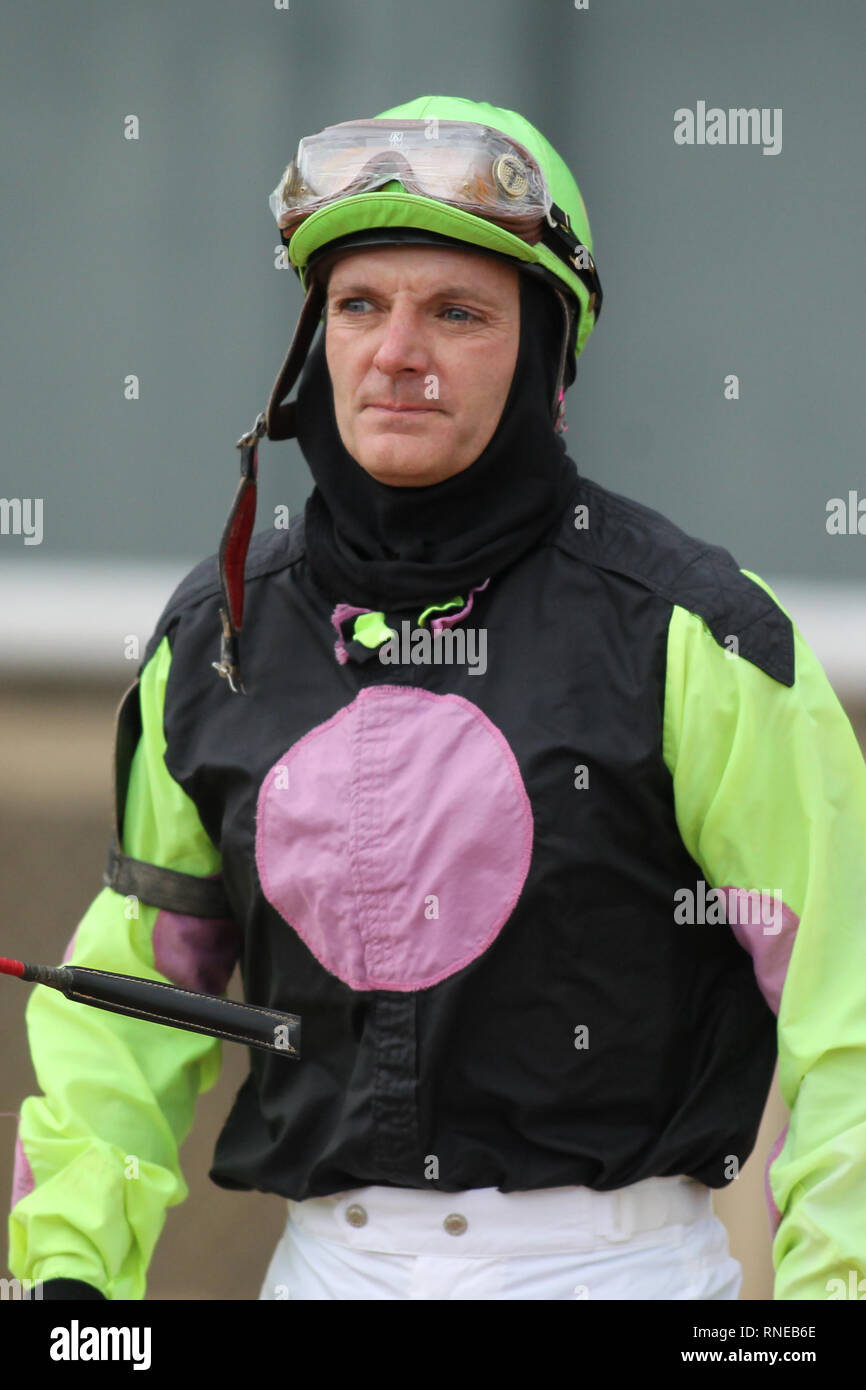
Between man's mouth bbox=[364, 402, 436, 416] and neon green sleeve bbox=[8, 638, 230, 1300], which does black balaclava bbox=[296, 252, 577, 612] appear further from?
neon green sleeve bbox=[8, 638, 230, 1300]

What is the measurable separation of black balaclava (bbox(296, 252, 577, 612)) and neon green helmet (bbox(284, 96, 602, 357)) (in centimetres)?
5

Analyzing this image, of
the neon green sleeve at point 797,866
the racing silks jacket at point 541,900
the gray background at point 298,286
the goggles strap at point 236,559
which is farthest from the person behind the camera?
the gray background at point 298,286

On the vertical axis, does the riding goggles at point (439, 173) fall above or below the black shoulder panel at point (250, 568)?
above

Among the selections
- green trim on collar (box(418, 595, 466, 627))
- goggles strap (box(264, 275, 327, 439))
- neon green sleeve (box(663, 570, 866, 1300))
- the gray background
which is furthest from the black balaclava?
the gray background

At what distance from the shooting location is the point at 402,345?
2.43 metres

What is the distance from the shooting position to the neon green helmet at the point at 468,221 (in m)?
2.41

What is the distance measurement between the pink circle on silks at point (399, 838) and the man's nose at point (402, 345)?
0.40m

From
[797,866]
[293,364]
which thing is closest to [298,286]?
[293,364]

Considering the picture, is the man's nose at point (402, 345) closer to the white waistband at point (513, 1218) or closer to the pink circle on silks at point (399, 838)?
the pink circle on silks at point (399, 838)

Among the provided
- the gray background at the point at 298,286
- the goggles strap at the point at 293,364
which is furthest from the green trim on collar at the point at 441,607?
the gray background at the point at 298,286

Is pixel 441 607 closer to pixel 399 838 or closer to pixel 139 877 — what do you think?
pixel 399 838

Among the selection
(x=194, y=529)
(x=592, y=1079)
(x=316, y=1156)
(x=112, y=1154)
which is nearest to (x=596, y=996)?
(x=592, y=1079)

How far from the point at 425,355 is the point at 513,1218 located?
1072 millimetres
